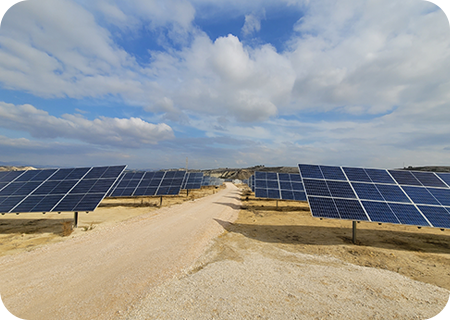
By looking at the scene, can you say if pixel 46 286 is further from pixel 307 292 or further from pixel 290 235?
pixel 290 235

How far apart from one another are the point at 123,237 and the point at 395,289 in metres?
14.9

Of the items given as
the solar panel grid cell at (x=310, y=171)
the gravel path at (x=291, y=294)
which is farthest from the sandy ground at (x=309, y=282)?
the solar panel grid cell at (x=310, y=171)

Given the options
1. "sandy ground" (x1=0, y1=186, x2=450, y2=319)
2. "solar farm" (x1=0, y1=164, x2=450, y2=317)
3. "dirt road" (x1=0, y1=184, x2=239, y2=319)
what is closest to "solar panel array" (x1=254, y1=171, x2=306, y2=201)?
"solar farm" (x1=0, y1=164, x2=450, y2=317)

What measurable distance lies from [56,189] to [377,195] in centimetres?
2630

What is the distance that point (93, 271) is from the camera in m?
8.55

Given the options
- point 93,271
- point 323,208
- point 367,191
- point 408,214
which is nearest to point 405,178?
point 367,191

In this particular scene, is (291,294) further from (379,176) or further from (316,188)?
(379,176)

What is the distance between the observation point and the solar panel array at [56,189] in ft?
48.9

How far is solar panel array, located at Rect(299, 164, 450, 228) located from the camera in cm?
1227

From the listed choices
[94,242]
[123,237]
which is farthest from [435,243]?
[94,242]

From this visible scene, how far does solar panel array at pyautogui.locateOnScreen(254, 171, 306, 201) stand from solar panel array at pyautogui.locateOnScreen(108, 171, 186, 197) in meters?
13.4

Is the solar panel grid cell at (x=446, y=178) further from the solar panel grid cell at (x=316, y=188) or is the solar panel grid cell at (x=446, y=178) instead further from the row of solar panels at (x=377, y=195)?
the solar panel grid cell at (x=316, y=188)

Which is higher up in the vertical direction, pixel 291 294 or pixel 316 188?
pixel 316 188

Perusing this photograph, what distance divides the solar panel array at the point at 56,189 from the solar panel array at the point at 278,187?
2026 centimetres
